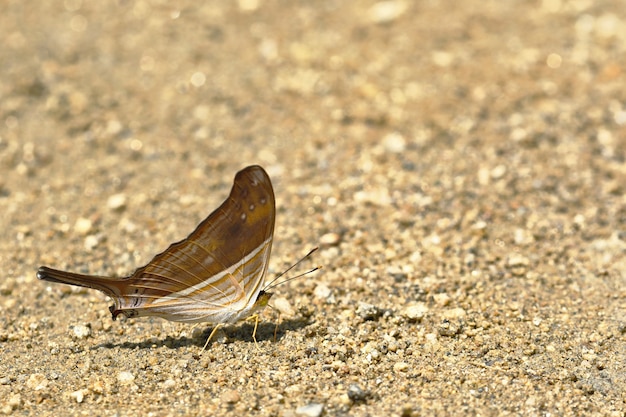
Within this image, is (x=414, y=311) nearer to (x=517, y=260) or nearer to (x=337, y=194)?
(x=517, y=260)

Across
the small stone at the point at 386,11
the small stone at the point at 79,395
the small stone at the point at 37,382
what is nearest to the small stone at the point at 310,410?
the small stone at the point at 79,395

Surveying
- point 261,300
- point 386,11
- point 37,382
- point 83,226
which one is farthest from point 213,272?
A: point 386,11

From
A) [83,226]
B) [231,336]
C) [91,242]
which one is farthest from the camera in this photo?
[83,226]

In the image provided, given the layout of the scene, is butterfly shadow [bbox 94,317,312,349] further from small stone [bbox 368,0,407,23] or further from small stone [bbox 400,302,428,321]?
small stone [bbox 368,0,407,23]

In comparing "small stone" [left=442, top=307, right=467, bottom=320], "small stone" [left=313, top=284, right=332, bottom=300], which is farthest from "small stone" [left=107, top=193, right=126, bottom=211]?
"small stone" [left=442, top=307, right=467, bottom=320]

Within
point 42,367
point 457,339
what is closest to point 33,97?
point 42,367

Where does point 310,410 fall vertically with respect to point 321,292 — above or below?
above
